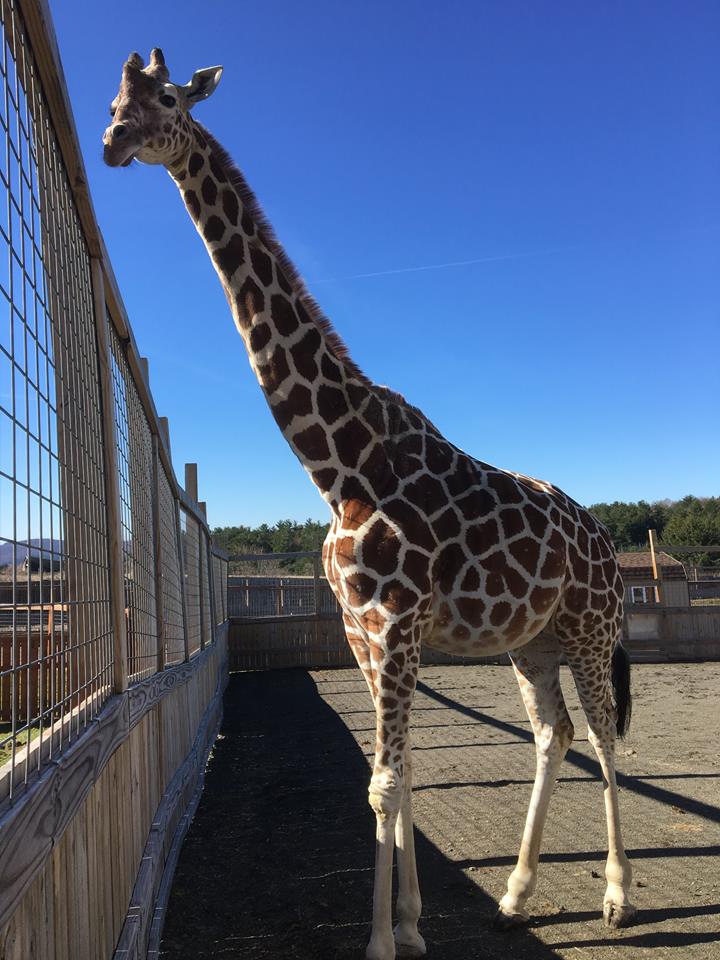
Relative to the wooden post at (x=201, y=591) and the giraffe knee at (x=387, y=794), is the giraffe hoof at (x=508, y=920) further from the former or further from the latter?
the wooden post at (x=201, y=591)

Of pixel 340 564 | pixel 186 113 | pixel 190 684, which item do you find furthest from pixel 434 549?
pixel 190 684

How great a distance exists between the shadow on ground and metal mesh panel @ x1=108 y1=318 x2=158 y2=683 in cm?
117

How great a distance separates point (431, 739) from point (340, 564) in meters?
4.67

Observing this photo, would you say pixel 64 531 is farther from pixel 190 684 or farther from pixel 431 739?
pixel 431 739

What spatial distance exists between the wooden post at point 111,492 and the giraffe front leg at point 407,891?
1.32 metres

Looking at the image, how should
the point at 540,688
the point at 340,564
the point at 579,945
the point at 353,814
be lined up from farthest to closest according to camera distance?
1. the point at 353,814
2. the point at 540,688
3. the point at 340,564
4. the point at 579,945

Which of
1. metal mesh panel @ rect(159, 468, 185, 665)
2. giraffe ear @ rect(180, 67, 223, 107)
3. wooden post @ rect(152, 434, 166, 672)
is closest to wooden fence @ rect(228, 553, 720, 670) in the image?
metal mesh panel @ rect(159, 468, 185, 665)

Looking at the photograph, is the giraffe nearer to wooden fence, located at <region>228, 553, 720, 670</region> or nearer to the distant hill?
the distant hill

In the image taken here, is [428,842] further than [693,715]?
No

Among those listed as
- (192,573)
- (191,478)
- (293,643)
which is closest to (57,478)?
(192,573)

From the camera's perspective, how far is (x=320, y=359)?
3457 mm

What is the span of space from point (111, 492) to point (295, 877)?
2448 mm

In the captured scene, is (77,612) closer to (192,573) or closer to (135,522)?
(135,522)

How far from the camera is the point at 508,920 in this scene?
3270 mm
